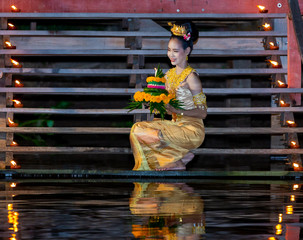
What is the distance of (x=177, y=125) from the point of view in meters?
9.09

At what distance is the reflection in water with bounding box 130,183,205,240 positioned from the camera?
436 centimetres

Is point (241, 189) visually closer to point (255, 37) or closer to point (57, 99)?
point (255, 37)

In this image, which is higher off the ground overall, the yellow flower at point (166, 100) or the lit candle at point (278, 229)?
the yellow flower at point (166, 100)

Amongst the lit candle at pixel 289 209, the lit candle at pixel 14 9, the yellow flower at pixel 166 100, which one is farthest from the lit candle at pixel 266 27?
the lit candle at pixel 289 209

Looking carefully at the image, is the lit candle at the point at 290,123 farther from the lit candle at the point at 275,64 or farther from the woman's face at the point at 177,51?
the woman's face at the point at 177,51

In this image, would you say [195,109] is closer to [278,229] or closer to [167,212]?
[167,212]

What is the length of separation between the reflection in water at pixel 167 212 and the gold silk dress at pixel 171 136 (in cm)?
126

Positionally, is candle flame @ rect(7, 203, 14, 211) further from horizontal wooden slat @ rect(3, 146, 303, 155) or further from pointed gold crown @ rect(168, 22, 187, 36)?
horizontal wooden slat @ rect(3, 146, 303, 155)

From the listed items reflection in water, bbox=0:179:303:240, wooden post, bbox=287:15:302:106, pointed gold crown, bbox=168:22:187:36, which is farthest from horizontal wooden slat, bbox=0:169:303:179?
wooden post, bbox=287:15:302:106

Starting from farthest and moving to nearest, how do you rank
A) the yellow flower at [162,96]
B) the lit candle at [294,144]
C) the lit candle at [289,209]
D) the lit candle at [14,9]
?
the lit candle at [14,9] < the lit candle at [294,144] < the yellow flower at [162,96] < the lit candle at [289,209]

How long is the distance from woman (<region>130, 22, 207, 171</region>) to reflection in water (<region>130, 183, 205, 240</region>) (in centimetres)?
126

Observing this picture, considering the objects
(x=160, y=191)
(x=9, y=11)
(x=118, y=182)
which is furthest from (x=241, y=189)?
(x=9, y=11)

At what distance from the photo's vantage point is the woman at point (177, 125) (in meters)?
8.96

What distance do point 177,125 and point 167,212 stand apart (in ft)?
12.5
